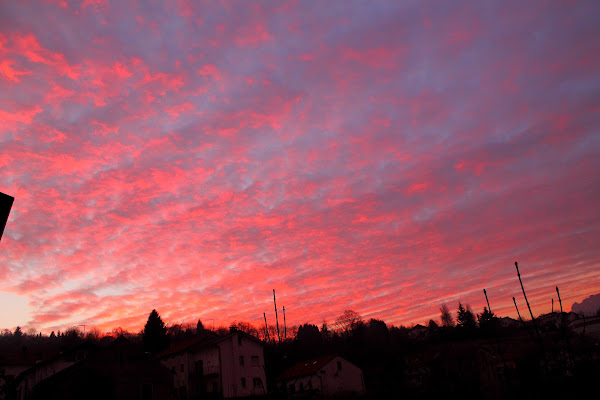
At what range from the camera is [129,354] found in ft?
133

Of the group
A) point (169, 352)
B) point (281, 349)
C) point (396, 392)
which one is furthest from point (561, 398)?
point (281, 349)

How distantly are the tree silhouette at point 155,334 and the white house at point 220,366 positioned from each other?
3170 cm

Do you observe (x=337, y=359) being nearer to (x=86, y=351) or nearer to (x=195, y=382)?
(x=195, y=382)

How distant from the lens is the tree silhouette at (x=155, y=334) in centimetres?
8112

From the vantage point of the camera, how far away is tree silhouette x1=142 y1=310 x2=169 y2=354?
8112 cm

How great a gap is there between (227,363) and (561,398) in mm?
43557

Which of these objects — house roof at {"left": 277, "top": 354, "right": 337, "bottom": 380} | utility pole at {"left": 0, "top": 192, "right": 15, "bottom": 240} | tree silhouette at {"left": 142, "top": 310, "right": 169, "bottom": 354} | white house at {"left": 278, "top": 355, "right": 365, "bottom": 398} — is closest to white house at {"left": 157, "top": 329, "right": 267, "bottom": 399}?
white house at {"left": 278, "top": 355, "right": 365, "bottom": 398}

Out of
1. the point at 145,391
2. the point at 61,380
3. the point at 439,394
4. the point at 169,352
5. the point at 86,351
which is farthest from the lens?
the point at 169,352

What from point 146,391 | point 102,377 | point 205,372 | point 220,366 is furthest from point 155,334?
point 102,377

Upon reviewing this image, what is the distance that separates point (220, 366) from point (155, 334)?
42075 mm

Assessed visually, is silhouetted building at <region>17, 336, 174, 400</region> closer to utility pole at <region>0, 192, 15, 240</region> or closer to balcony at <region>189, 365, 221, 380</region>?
balcony at <region>189, 365, 221, 380</region>

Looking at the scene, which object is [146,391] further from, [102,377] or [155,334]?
[155,334]

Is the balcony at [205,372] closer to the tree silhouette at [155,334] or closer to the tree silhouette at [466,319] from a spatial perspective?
the tree silhouette at [155,334]

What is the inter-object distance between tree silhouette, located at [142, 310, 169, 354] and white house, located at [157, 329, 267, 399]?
3170 cm
